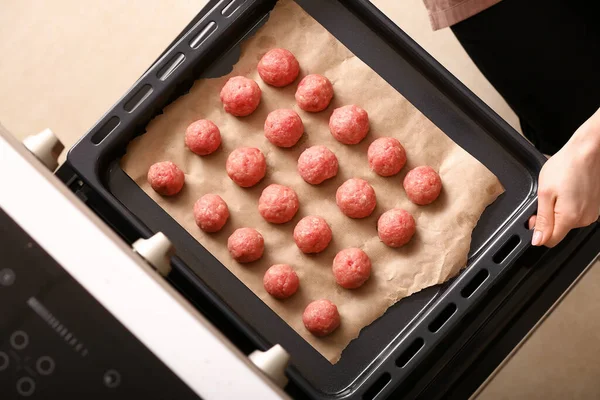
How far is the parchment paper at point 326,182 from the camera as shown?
113 centimetres

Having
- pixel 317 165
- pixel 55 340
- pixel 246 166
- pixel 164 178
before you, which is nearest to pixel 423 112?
pixel 317 165

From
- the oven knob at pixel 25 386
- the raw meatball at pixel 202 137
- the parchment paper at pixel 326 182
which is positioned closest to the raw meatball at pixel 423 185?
the parchment paper at pixel 326 182

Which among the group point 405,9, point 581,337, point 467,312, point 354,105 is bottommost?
point 581,337

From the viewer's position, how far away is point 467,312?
1037 millimetres

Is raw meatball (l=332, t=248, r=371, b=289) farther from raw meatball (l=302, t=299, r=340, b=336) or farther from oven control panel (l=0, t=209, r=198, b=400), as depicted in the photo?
oven control panel (l=0, t=209, r=198, b=400)

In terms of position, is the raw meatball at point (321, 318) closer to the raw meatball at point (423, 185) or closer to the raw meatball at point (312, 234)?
the raw meatball at point (312, 234)

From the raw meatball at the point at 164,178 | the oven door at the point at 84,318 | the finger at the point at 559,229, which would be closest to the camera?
the oven door at the point at 84,318

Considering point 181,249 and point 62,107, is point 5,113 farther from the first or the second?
point 181,249

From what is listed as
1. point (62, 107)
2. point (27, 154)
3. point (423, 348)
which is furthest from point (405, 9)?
point (27, 154)

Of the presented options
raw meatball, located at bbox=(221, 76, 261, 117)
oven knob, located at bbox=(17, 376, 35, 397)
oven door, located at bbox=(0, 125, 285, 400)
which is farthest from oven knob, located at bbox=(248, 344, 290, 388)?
raw meatball, located at bbox=(221, 76, 261, 117)

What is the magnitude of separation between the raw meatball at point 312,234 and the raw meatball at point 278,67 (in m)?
0.26

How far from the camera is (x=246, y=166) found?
1154 mm

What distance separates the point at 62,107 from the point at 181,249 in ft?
3.45

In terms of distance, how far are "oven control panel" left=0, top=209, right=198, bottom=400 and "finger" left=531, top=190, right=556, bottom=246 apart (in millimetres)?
676
